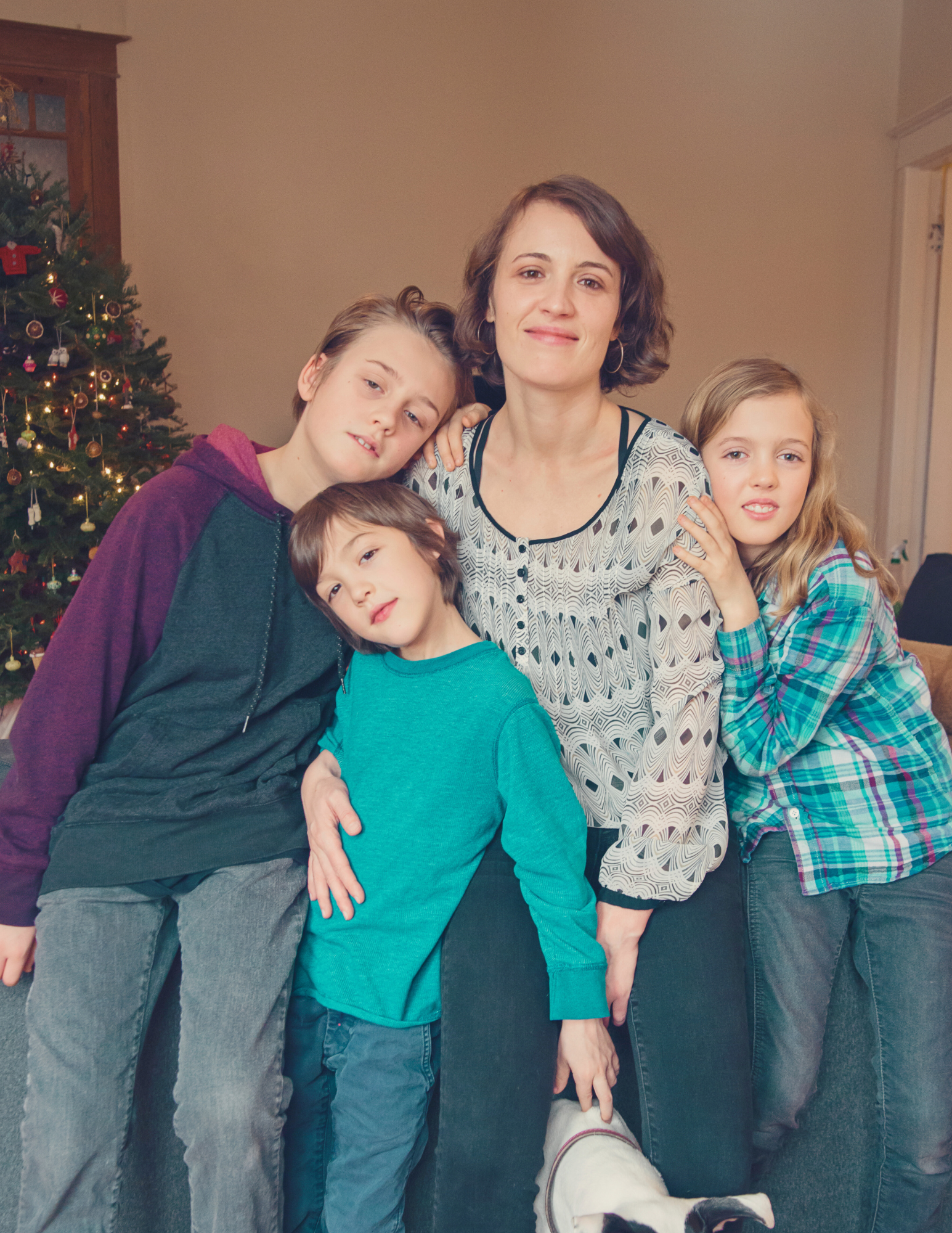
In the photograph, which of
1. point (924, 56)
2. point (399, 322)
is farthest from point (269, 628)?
point (924, 56)

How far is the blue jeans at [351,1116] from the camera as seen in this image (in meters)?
1.07

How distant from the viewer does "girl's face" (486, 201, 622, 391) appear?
128 centimetres

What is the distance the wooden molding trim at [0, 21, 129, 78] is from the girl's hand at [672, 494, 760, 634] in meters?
4.01

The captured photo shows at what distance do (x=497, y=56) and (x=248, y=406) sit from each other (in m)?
2.14

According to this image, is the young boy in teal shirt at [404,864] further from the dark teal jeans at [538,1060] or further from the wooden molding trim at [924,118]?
the wooden molding trim at [924,118]

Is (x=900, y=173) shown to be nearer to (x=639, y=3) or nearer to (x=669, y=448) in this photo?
(x=639, y=3)

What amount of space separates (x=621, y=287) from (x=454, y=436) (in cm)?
35

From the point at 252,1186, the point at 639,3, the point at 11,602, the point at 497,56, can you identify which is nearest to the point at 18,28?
the point at 497,56

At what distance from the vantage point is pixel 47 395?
3039 millimetres

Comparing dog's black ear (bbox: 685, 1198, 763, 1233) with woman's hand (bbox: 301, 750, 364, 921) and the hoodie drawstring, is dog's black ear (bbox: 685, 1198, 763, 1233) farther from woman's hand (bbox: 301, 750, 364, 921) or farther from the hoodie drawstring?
the hoodie drawstring

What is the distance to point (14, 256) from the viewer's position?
294 centimetres

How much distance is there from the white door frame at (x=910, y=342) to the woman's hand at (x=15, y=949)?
4692mm

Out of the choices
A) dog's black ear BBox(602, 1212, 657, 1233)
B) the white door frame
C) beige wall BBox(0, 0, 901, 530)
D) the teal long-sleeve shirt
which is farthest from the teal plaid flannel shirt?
the white door frame

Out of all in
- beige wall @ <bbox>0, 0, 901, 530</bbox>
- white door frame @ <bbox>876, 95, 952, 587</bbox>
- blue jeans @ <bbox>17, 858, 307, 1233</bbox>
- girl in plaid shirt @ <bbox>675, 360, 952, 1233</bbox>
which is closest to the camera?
blue jeans @ <bbox>17, 858, 307, 1233</bbox>
